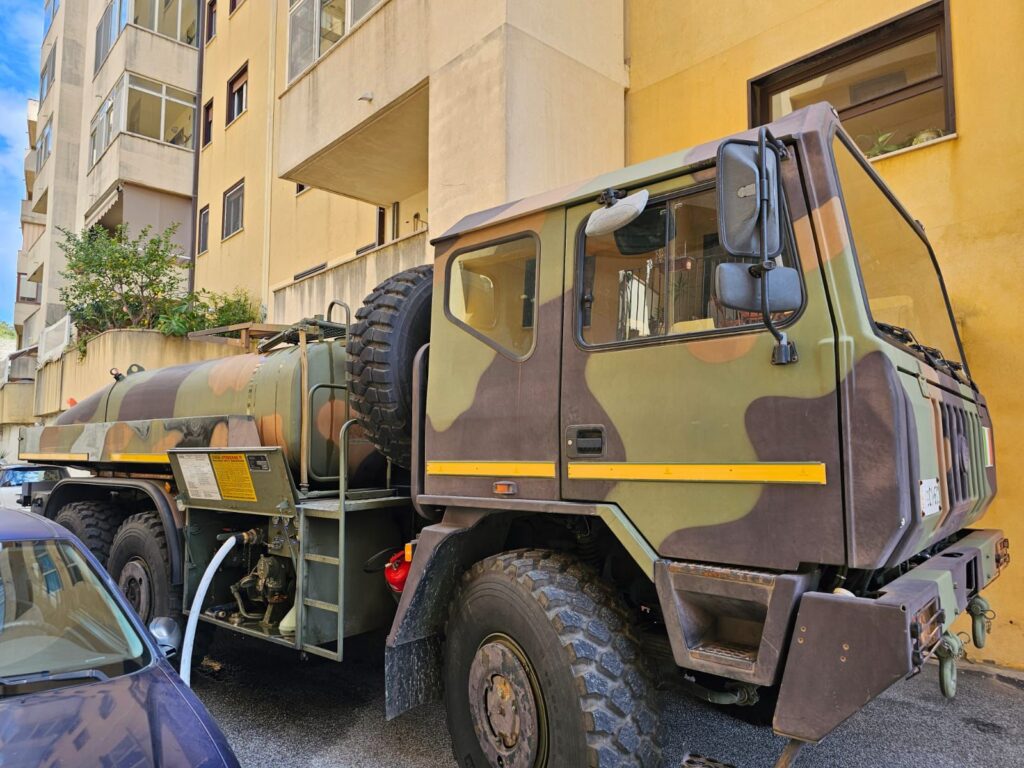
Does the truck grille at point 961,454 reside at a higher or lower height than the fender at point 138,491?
higher

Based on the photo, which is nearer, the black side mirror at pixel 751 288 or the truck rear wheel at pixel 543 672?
the black side mirror at pixel 751 288

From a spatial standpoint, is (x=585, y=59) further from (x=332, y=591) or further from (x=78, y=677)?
(x=78, y=677)

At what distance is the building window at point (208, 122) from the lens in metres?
19.2

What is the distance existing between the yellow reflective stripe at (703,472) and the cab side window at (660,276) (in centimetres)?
50

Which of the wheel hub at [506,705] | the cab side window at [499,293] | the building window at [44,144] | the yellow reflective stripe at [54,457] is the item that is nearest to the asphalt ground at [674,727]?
the wheel hub at [506,705]

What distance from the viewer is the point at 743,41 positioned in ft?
23.4

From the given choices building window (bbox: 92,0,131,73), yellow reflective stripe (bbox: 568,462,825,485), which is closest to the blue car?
yellow reflective stripe (bbox: 568,462,825,485)

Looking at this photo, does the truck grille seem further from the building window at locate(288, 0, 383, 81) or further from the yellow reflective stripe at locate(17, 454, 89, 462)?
the building window at locate(288, 0, 383, 81)

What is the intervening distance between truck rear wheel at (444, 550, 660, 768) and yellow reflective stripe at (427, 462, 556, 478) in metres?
0.36

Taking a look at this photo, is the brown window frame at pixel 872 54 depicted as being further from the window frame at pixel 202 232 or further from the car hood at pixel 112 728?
the window frame at pixel 202 232

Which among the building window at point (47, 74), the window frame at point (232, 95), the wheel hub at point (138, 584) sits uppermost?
the building window at point (47, 74)

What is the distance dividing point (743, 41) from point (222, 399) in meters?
6.01

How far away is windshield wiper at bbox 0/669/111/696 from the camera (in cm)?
249

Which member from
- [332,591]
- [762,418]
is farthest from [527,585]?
[332,591]
